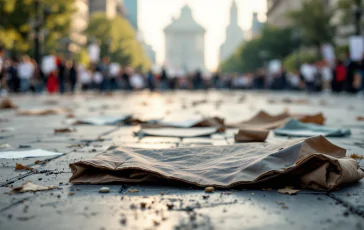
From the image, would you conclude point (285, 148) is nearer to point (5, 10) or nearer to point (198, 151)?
point (198, 151)

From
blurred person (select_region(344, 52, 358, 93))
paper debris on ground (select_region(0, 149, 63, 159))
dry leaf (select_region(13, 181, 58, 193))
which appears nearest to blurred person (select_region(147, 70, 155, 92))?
blurred person (select_region(344, 52, 358, 93))

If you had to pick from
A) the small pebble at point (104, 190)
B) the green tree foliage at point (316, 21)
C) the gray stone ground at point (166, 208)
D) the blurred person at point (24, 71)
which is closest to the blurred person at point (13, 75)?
the blurred person at point (24, 71)

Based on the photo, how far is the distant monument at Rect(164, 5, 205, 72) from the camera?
15062 centimetres

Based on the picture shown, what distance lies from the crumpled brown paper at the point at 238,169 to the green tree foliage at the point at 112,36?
56.9 m

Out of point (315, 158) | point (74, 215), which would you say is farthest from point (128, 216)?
point (315, 158)

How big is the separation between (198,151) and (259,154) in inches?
A: 20.8

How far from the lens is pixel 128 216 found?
2.40 meters

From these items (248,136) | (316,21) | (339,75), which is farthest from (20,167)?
(316,21)

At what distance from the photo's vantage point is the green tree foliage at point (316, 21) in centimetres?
4109

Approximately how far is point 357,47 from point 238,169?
59.1ft

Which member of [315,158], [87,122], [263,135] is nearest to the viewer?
[315,158]

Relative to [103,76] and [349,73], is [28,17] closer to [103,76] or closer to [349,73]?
[103,76]

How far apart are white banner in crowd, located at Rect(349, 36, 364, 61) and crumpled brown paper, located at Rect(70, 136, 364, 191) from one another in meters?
17.2

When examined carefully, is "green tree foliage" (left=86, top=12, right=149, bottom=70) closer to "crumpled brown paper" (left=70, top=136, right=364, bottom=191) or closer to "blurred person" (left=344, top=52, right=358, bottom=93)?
"blurred person" (left=344, top=52, right=358, bottom=93)
